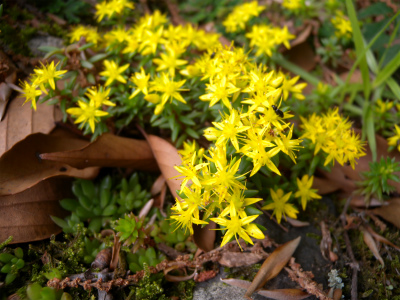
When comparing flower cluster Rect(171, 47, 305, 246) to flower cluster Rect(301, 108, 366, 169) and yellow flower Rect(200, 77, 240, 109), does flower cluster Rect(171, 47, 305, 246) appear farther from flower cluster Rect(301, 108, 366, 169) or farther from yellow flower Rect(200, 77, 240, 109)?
flower cluster Rect(301, 108, 366, 169)

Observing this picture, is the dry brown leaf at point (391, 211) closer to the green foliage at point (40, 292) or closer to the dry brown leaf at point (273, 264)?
the dry brown leaf at point (273, 264)

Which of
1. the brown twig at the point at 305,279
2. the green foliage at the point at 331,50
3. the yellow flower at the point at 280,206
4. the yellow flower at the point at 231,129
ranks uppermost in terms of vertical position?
the green foliage at the point at 331,50

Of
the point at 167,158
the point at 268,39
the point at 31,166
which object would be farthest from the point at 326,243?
the point at 31,166

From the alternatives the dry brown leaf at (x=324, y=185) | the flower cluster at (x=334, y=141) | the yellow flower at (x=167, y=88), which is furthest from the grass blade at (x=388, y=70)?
the yellow flower at (x=167, y=88)

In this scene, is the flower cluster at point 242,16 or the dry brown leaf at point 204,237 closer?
the dry brown leaf at point 204,237

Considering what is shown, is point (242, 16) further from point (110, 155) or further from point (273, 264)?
point (273, 264)

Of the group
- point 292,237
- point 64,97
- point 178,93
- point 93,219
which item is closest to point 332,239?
point 292,237
